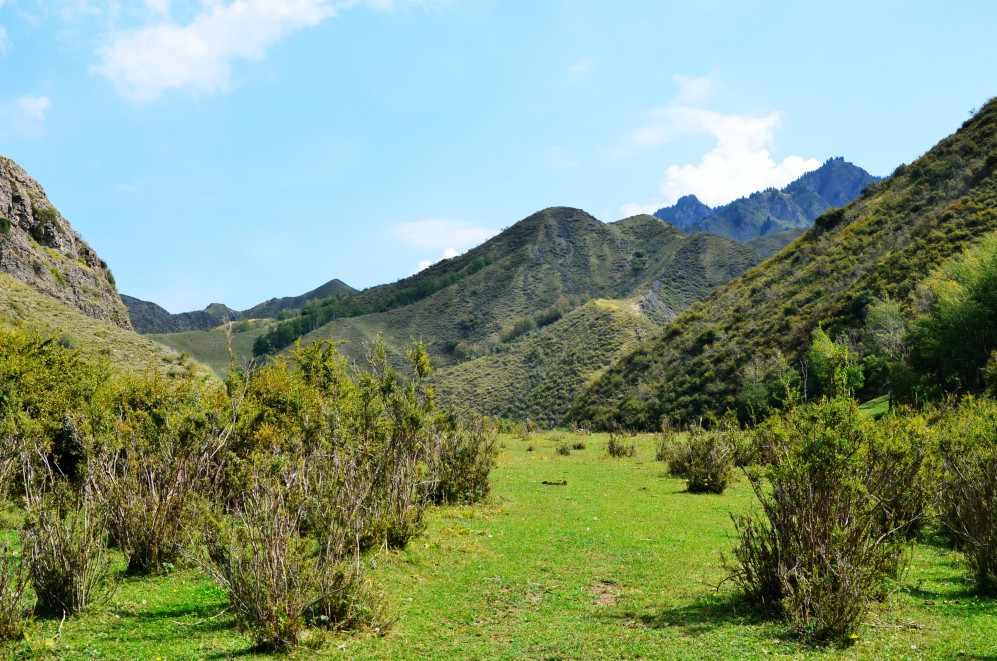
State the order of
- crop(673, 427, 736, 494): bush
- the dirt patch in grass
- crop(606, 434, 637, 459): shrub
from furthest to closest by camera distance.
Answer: crop(606, 434, 637, 459): shrub < crop(673, 427, 736, 494): bush < the dirt patch in grass

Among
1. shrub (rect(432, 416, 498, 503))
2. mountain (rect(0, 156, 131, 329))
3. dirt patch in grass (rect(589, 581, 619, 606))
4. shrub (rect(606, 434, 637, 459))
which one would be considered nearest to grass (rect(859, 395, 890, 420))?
shrub (rect(606, 434, 637, 459))

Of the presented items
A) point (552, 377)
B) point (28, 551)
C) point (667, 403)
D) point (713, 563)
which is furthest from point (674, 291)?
point (28, 551)

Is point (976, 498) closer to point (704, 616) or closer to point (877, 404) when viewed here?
point (704, 616)

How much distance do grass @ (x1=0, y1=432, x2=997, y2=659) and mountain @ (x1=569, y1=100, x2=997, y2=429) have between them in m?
31.2

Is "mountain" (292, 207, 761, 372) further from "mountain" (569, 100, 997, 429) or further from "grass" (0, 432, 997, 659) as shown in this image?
"grass" (0, 432, 997, 659)

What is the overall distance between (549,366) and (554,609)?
219 feet

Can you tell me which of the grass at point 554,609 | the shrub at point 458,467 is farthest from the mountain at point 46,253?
the grass at point 554,609

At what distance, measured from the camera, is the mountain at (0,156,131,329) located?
6028cm

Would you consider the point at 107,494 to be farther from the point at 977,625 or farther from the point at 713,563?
the point at 977,625

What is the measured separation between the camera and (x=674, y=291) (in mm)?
100000

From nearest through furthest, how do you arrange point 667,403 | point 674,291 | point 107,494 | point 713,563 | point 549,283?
point 107,494 < point 713,563 < point 667,403 < point 674,291 < point 549,283

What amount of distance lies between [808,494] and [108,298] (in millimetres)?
90016

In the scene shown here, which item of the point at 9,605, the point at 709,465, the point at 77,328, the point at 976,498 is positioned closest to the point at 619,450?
the point at 709,465

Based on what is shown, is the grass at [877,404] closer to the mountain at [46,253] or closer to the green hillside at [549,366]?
the green hillside at [549,366]
